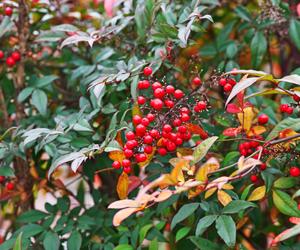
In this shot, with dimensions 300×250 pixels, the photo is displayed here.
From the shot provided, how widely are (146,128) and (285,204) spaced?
31 cm

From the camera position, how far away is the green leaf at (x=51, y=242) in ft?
4.03

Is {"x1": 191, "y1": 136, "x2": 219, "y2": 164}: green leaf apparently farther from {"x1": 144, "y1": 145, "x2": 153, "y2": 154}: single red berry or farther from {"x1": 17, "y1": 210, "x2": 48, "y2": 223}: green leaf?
{"x1": 17, "y1": 210, "x2": 48, "y2": 223}: green leaf

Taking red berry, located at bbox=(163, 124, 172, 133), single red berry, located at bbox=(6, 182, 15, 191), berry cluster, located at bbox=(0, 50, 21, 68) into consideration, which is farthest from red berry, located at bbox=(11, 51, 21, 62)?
red berry, located at bbox=(163, 124, 172, 133)

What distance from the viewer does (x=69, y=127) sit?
121cm

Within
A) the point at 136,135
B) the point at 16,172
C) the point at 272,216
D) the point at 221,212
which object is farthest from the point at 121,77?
the point at 272,216

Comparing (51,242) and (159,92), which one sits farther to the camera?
(51,242)

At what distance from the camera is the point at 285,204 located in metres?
1.12

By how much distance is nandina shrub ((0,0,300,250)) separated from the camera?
1077 mm

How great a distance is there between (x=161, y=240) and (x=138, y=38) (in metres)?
0.47

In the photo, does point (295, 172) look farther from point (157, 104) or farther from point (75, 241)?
point (75, 241)

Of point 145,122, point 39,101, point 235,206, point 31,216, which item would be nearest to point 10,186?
point 31,216

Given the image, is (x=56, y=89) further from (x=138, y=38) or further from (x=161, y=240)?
(x=161, y=240)

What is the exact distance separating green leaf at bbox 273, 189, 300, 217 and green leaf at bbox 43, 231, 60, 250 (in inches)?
18.6

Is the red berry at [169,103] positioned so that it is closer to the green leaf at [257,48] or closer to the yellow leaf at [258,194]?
the yellow leaf at [258,194]
